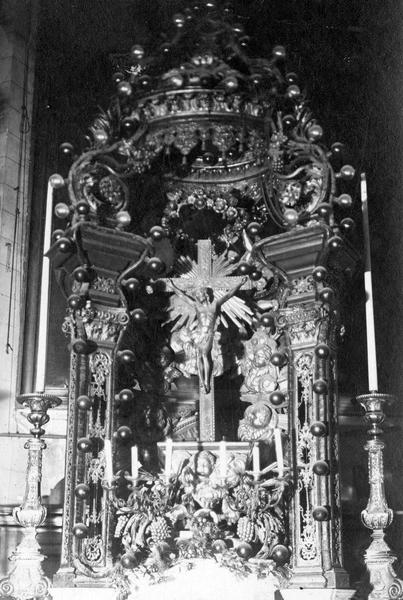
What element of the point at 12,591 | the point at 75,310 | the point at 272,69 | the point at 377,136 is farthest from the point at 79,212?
the point at 377,136

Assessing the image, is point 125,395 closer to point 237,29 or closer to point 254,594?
point 254,594

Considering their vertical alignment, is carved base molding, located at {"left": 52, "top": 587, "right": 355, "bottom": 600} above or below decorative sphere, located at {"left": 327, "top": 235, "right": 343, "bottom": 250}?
below

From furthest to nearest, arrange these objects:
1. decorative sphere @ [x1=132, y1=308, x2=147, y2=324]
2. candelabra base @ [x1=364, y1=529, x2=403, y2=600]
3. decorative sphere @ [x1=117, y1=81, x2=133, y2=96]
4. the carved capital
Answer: decorative sphere @ [x1=117, y1=81, x2=133, y2=96] → decorative sphere @ [x1=132, y1=308, x2=147, y2=324] → the carved capital → candelabra base @ [x1=364, y1=529, x2=403, y2=600]

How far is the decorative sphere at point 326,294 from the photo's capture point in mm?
6578

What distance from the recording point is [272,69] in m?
6.99

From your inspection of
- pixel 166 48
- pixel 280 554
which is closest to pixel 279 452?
pixel 280 554

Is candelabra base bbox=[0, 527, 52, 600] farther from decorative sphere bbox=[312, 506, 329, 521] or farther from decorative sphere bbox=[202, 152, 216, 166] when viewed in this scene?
decorative sphere bbox=[202, 152, 216, 166]

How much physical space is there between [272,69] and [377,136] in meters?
2.16

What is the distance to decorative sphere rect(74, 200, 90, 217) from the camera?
6.67 meters

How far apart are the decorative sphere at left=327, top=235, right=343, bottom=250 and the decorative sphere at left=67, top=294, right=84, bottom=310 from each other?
1845 millimetres

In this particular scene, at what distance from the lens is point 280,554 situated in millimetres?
6262

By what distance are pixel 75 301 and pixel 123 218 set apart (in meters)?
0.72

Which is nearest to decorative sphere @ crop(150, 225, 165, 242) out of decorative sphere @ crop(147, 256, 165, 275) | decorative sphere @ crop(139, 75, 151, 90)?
decorative sphere @ crop(147, 256, 165, 275)

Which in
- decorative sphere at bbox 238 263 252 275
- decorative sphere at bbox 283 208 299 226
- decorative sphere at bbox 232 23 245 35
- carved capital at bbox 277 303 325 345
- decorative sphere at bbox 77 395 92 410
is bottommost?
decorative sphere at bbox 77 395 92 410
